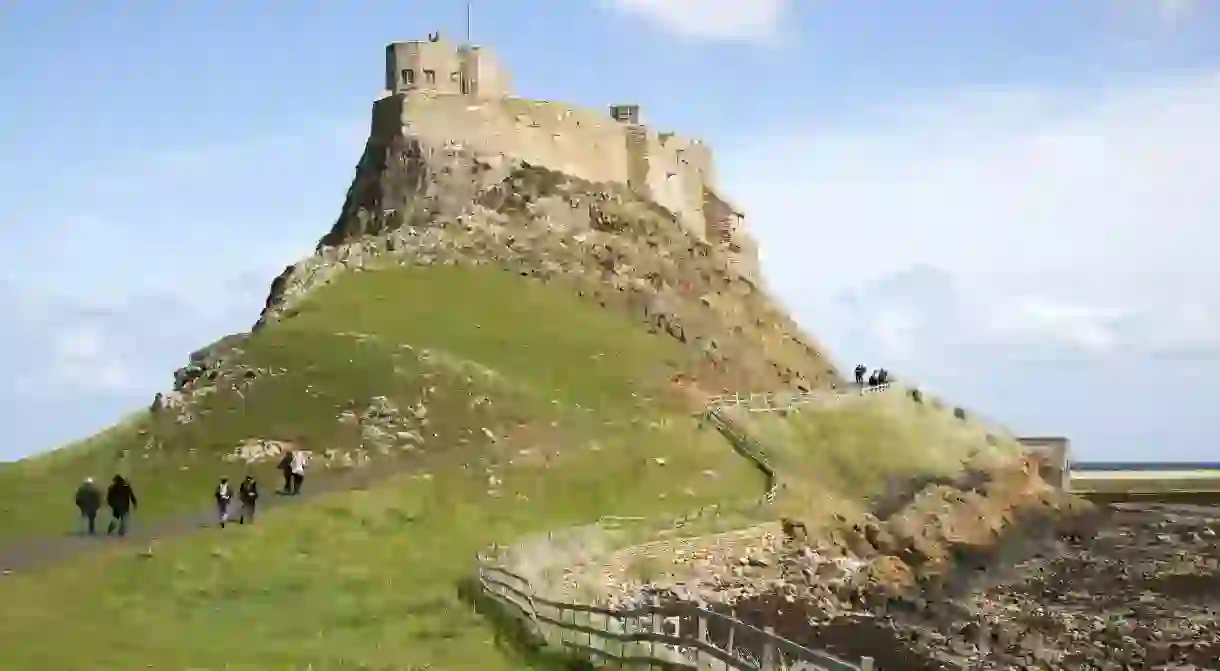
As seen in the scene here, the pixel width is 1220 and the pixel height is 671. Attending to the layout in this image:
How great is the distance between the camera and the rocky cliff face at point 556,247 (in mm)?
70875

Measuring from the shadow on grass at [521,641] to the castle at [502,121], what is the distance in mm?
51198

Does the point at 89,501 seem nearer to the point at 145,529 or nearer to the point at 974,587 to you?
the point at 145,529

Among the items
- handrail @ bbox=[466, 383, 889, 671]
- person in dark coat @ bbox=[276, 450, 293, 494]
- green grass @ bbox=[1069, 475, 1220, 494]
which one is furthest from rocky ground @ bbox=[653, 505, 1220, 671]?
green grass @ bbox=[1069, 475, 1220, 494]

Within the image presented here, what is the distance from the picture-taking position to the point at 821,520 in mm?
50438

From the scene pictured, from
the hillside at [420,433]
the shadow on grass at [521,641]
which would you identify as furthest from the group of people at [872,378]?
the shadow on grass at [521,641]

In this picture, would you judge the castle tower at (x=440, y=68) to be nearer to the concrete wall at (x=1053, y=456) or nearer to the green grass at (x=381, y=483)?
the green grass at (x=381, y=483)

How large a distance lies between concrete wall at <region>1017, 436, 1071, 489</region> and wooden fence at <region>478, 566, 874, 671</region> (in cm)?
5515

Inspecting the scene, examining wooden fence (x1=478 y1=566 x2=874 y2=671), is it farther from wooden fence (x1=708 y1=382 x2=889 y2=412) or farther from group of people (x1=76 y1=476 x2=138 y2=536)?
wooden fence (x1=708 y1=382 x2=889 y2=412)

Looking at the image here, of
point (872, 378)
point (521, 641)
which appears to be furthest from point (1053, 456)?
point (521, 641)

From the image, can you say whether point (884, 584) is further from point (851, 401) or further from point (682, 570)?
point (851, 401)

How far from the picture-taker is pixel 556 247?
73938 mm

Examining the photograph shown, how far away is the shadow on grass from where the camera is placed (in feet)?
78.9

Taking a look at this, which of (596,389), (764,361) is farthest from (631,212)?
(596,389)

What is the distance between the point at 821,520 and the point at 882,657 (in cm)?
1357
